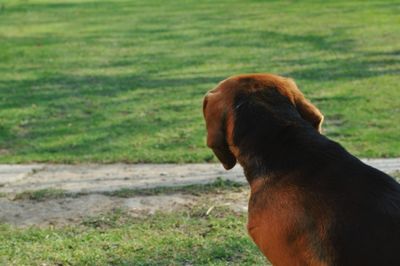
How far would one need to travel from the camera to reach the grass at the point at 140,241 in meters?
5.47

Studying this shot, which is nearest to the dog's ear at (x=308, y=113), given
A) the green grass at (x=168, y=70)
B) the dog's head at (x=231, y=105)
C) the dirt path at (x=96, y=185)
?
the dog's head at (x=231, y=105)

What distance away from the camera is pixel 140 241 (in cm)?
578

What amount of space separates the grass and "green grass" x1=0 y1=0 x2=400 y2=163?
6.85 feet

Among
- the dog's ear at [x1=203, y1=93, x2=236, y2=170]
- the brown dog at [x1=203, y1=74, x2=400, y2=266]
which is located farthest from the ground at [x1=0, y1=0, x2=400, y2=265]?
the brown dog at [x1=203, y1=74, x2=400, y2=266]

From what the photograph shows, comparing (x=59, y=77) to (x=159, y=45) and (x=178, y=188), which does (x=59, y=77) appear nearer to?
(x=159, y=45)

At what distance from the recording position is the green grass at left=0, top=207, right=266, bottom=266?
5.47m

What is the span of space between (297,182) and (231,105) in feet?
1.62

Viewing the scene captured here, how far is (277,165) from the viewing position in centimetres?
374

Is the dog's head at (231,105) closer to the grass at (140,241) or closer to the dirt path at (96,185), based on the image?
the grass at (140,241)

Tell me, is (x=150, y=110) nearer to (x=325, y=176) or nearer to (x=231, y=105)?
(x=231, y=105)

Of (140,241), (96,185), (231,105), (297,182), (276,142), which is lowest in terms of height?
(96,185)

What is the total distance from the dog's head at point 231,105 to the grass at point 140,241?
5.18ft

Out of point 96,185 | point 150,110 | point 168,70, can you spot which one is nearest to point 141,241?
point 96,185

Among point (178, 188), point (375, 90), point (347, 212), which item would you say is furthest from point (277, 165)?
point (375, 90)
